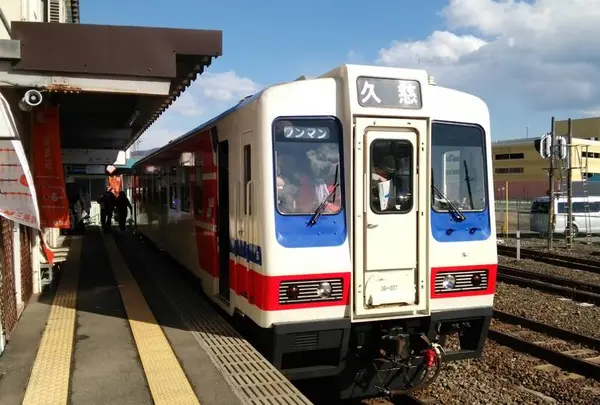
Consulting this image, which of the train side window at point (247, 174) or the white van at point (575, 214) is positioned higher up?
the train side window at point (247, 174)

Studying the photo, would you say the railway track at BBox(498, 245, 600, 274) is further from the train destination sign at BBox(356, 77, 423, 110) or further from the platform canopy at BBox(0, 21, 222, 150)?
the platform canopy at BBox(0, 21, 222, 150)

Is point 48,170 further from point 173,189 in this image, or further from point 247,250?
point 247,250

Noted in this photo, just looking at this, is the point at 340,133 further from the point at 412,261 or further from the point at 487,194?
the point at 487,194

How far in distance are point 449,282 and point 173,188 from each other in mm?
6454

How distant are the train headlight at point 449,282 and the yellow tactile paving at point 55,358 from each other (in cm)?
360

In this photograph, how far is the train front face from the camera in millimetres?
5402

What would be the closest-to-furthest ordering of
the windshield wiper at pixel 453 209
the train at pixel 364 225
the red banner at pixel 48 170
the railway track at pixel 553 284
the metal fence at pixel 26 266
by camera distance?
1. the train at pixel 364 225
2. the windshield wiper at pixel 453 209
3. the metal fence at pixel 26 266
4. the red banner at pixel 48 170
5. the railway track at pixel 553 284

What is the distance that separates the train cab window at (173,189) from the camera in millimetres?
10539

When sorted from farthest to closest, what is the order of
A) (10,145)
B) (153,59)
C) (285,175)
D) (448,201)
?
(153,59) < (448,201) < (285,175) < (10,145)

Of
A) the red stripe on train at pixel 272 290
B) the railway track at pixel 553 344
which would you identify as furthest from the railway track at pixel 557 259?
the red stripe on train at pixel 272 290

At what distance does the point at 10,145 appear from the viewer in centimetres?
502

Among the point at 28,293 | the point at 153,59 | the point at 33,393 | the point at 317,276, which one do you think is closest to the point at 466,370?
the point at 317,276

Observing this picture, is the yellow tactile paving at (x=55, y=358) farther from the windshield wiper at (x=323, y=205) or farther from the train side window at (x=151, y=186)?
the train side window at (x=151, y=186)

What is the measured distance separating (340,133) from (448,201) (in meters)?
1.35
